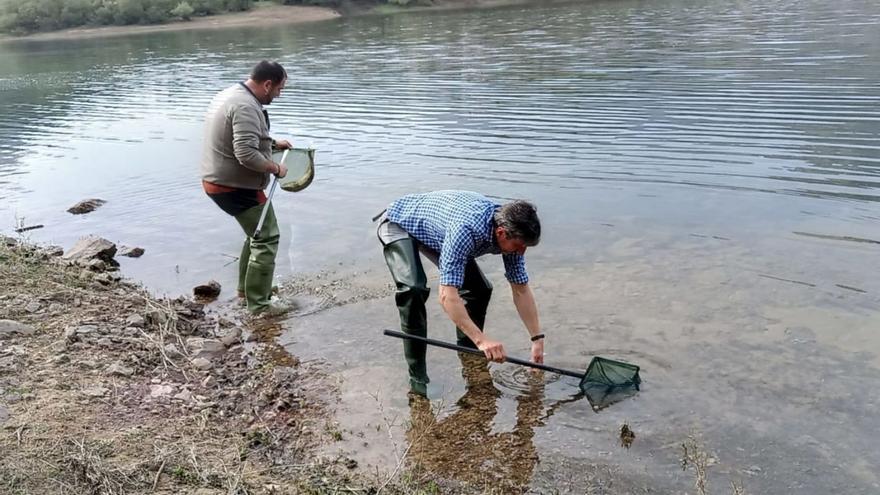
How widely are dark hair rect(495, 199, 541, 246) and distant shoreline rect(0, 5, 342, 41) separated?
2415 inches

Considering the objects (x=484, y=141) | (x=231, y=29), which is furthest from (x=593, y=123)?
(x=231, y=29)

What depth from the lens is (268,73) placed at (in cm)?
620

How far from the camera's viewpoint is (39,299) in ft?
21.6

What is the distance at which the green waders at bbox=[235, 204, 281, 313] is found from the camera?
22.2ft

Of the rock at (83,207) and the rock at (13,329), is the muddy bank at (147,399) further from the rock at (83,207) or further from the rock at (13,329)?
the rock at (83,207)

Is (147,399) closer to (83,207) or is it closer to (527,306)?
(527,306)

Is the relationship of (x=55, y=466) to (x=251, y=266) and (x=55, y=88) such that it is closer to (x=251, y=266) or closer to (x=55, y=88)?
(x=251, y=266)

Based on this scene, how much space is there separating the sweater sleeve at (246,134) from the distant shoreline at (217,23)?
193ft

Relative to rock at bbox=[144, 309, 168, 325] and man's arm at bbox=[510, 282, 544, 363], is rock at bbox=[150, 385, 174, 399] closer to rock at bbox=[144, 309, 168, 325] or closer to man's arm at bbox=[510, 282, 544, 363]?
rock at bbox=[144, 309, 168, 325]

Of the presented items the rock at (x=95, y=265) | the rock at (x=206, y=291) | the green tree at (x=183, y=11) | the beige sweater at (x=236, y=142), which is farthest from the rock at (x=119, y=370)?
the green tree at (x=183, y=11)

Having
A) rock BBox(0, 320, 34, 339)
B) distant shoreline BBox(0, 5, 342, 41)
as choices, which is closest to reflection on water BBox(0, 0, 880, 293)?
rock BBox(0, 320, 34, 339)

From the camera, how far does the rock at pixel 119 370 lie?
5.30 m

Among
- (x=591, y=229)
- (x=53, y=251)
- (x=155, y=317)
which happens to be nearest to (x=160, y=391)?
(x=155, y=317)

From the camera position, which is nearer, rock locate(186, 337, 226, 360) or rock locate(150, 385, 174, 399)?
rock locate(150, 385, 174, 399)
